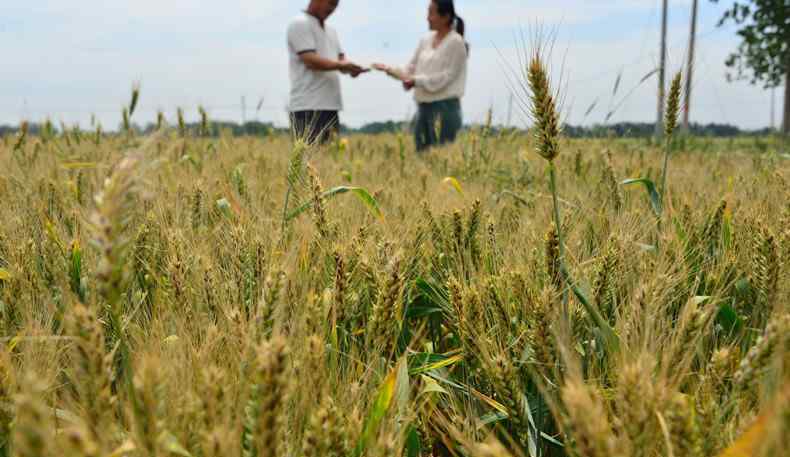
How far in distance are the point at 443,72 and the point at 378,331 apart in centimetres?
431

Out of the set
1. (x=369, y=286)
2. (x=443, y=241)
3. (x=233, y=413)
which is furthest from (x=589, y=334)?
(x=233, y=413)

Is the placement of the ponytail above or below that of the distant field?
above

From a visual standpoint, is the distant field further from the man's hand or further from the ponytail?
the ponytail

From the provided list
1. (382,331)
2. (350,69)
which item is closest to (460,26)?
(350,69)

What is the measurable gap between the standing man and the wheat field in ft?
8.76

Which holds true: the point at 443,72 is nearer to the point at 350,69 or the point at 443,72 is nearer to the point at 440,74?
the point at 440,74

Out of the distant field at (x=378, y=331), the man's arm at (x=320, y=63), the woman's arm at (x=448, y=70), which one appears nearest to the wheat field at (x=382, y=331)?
the distant field at (x=378, y=331)

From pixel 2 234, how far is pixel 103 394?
0.94 metres

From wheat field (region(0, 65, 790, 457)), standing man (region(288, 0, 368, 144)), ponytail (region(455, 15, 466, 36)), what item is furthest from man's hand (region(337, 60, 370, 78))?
wheat field (region(0, 65, 790, 457))

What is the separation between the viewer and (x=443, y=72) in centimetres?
486

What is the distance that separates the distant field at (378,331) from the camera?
52 centimetres

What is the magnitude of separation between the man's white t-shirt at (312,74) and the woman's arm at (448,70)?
765 mm

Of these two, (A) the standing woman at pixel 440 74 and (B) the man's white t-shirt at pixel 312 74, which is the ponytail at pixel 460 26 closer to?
(A) the standing woman at pixel 440 74

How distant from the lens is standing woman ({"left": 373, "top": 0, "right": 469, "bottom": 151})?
4.84 metres
